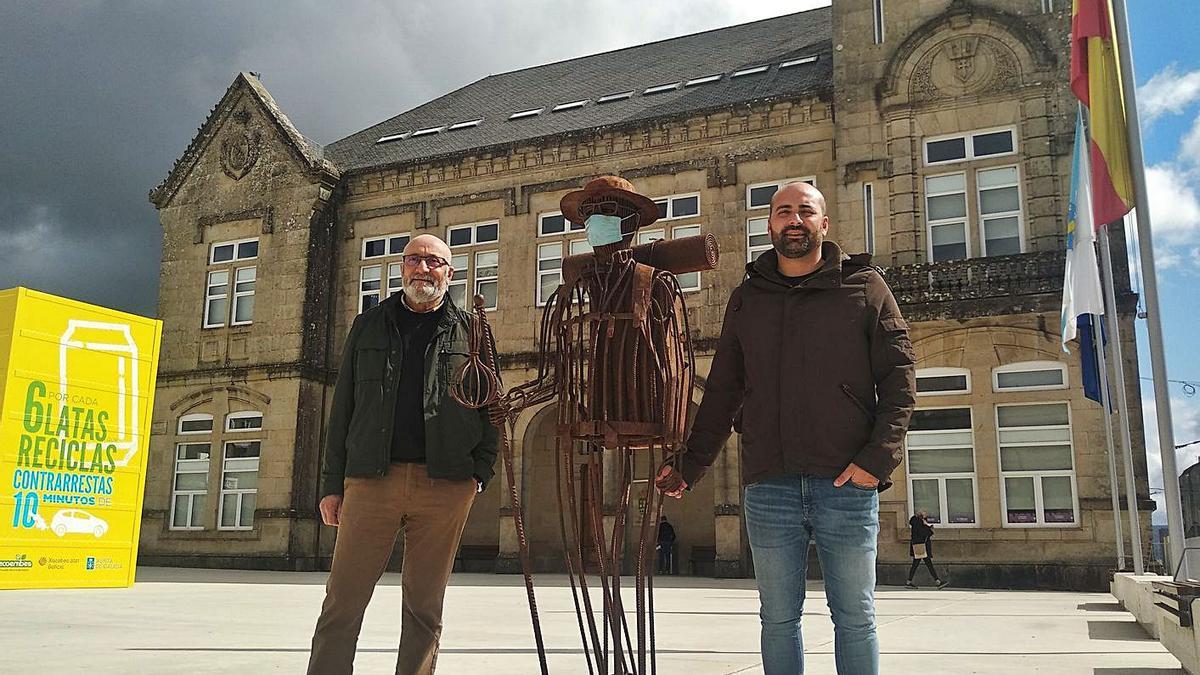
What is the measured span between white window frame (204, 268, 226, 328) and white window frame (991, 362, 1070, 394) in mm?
16252

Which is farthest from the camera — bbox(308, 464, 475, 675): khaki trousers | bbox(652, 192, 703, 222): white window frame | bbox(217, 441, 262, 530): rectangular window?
bbox(217, 441, 262, 530): rectangular window

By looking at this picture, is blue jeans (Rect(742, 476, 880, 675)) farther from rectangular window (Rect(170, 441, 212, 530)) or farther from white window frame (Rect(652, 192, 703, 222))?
rectangular window (Rect(170, 441, 212, 530))

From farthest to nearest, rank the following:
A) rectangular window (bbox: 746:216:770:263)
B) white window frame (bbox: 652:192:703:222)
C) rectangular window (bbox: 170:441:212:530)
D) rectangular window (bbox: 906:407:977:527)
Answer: rectangular window (bbox: 170:441:212:530), white window frame (bbox: 652:192:703:222), rectangular window (bbox: 746:216:770:263), rectangular window (bbox: 906:407:977:527)

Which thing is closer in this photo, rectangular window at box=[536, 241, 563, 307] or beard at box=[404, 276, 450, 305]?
beard at box=[404, 276, 450, 305]

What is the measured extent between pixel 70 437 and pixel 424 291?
955 centimetres

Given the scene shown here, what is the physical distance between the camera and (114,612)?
28.2ft

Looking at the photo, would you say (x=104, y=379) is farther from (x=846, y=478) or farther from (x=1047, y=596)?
(x=1047, y=596)

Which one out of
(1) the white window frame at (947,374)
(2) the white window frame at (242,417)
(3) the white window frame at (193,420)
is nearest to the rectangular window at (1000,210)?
(1) the white window frame at (947,374)

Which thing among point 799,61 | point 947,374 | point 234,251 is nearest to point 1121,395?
point 947,374

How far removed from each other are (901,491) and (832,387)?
13709 millimetres

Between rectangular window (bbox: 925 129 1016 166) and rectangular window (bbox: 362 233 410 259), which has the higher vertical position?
rectangular window (bbox: 925 129 1016 166)

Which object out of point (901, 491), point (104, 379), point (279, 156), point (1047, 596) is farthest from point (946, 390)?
point (279, 156)

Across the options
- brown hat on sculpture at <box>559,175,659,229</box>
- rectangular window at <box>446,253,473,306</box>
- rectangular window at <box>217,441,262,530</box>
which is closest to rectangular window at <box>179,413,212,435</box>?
rectangular window at <box>217,441,262,530</box>

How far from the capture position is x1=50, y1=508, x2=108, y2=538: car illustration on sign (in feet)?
37.9
